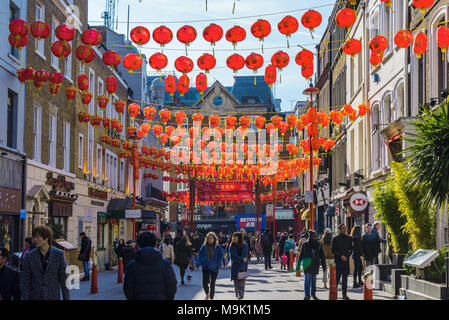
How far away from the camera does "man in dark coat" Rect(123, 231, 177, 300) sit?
8.77 m

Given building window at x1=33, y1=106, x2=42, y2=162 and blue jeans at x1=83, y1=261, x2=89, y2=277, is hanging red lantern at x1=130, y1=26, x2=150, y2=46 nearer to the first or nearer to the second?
building window at x1=33, y1=106, x2=42, y2=162

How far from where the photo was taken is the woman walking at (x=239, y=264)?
50.4 feet

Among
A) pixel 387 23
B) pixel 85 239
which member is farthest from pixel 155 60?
pixel 387 23

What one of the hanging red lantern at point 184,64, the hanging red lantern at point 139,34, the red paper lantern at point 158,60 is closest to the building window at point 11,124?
the red paper lantern at point 158,60

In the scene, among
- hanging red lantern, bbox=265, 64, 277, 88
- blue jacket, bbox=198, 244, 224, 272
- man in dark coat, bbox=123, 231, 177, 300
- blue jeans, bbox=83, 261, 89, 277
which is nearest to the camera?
man in dark coat, bbox=123, 231, 177, 300

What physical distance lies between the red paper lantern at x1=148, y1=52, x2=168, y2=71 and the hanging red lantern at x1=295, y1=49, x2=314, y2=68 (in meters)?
3.58

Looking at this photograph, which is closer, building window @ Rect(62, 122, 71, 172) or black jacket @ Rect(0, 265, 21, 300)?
black jacket @ Rect(0, 265, 21, 300)

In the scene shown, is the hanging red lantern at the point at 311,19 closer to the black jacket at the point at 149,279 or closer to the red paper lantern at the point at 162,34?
the red paper lantern at the point at 162,34

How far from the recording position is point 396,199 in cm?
1906

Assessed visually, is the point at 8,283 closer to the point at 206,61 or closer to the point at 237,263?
the point at 237,263

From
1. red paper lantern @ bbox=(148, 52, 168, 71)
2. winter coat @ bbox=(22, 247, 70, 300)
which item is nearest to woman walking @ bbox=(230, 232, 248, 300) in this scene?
red paper lantern @ bbox=(148, 52, 168, 71)

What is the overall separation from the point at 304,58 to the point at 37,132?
408 inches

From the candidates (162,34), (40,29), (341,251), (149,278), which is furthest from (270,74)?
(149,278)

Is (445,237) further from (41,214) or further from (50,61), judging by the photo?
(50,61)
